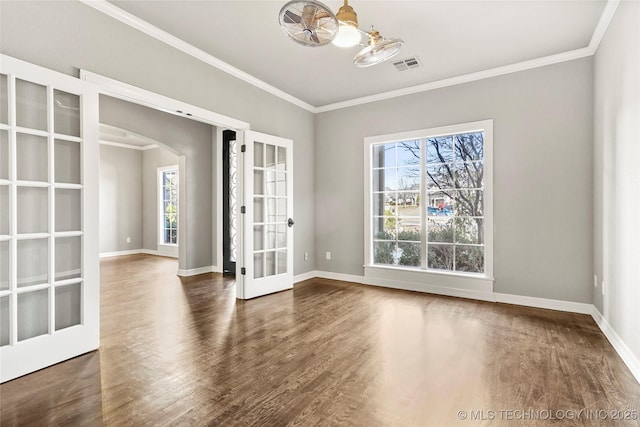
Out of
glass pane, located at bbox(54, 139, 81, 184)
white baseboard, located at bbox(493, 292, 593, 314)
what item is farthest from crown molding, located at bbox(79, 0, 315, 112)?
white baseboard, located at bbox(493, 292, 593, 314)

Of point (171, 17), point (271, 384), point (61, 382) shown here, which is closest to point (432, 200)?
point (271, 384)

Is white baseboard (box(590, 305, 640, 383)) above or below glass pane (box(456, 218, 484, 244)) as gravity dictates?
below

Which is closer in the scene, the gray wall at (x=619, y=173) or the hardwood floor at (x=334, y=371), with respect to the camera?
the hardwood floor at (x=334, y=371)

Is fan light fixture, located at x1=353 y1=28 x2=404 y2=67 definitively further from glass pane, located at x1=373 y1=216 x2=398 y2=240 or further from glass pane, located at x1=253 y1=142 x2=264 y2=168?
glass pane, located at x1=373 y1=216 x2=398 y2=240

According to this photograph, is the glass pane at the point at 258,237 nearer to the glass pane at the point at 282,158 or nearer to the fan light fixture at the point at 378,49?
A: the glass pane at the point at 282,158

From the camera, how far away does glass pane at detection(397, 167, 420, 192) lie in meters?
4.66

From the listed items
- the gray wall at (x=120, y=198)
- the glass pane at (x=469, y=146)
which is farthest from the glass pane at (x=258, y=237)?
the gray wall at (x=120, y=198)

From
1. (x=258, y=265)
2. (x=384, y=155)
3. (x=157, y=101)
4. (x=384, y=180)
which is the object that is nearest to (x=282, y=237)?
(x=258, y=265)

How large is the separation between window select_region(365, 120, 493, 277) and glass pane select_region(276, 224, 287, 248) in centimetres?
132

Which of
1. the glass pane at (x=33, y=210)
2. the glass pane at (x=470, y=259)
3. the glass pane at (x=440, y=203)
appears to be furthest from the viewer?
the glass pane at (x=440, y=203)

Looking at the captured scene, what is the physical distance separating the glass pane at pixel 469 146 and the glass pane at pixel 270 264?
2934 mm

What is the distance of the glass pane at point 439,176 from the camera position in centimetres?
441

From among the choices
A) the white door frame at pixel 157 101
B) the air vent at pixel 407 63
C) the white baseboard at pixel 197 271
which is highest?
the air vent at pixel 407 63

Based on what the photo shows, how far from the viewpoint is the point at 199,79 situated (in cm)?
358
